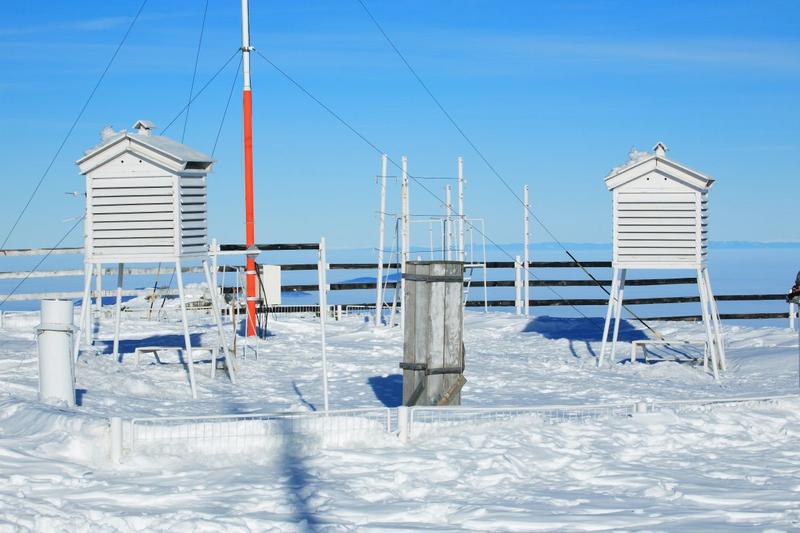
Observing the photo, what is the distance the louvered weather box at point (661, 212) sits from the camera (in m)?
17.9

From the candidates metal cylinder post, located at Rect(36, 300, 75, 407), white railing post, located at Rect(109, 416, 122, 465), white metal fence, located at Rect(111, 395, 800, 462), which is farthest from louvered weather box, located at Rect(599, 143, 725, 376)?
white railing post, located at Rect(109, 416, 122, 465)

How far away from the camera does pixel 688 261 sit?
706 inches

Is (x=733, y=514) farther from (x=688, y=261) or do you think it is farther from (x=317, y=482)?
(x=688, y=261)

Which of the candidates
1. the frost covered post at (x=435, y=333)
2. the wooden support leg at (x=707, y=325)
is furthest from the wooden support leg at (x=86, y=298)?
the wooden support leg at (x=707, y=325)

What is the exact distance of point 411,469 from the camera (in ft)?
32.8

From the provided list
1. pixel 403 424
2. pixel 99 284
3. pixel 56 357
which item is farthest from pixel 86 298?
pixel 403 424

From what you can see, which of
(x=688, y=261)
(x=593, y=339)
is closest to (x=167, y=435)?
(x=688, y=261)

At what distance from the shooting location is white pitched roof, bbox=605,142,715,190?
17.8 meters

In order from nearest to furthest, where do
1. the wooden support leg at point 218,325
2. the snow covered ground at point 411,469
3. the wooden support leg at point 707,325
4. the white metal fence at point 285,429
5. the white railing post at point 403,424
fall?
the snow covered ground at point 411,469
the white metal fence at point 285,429
the white railing post at point 403,424
the wooden support leg at point 218,325
the wooden support leg at point 707,325

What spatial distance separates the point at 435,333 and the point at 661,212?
20.4 ft

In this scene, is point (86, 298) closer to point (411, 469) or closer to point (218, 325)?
point (218, 325)

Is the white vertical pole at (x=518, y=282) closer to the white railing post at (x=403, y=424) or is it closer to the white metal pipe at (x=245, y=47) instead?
the white metal pipe at (x=245, y=47)

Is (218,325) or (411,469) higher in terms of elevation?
(218,325)

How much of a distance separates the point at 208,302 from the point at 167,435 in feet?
58.5
